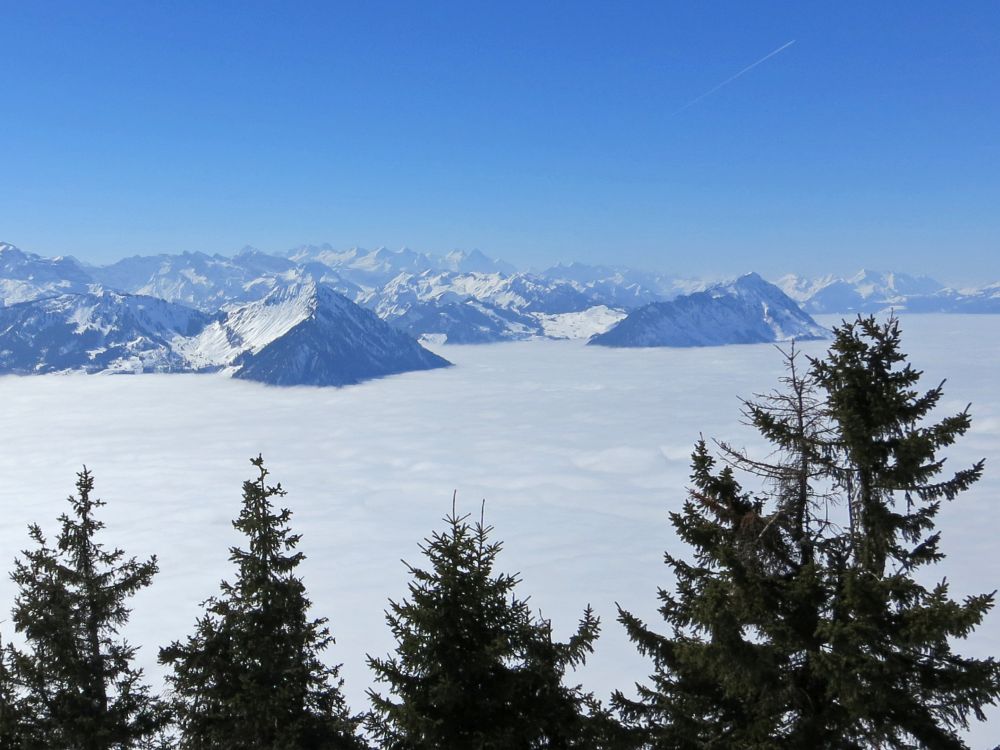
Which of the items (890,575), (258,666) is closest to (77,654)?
(258,666)

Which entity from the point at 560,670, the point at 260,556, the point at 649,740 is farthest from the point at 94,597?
the point at 649,740

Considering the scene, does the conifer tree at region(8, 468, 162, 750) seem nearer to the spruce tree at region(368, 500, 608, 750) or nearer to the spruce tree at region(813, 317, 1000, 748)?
the spruce tree at region(368, 500, 608, 750)

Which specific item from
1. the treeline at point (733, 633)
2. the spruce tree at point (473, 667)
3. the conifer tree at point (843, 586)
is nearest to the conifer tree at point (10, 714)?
the treeline at point (733, 633)

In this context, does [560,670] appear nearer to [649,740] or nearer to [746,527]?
[649,740]

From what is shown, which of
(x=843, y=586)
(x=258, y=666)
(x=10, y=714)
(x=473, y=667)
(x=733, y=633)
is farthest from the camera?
(x=10, y=714)

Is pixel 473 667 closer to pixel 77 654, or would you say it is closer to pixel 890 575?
pixel 890 575

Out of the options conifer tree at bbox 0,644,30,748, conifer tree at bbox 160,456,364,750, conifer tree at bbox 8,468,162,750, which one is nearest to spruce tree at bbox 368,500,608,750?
conifer tree at bbox 160,456,364,750
